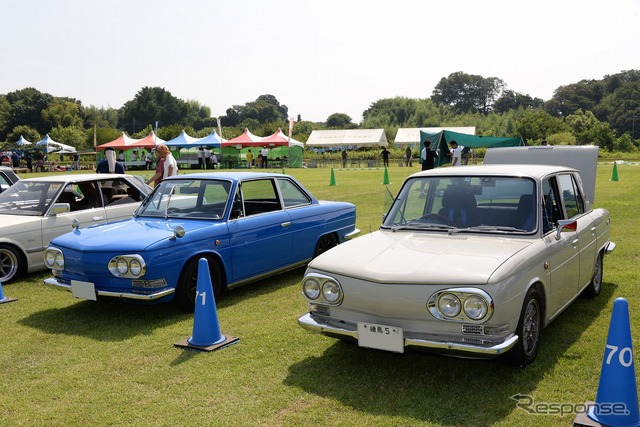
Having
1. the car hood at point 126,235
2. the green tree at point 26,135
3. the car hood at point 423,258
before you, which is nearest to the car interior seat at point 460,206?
the car hood at point 423,258

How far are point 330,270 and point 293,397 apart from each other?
986mm

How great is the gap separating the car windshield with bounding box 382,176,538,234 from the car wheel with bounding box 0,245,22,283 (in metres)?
5.43

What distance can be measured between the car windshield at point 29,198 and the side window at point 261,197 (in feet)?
10.5

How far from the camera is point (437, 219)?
5297 mm

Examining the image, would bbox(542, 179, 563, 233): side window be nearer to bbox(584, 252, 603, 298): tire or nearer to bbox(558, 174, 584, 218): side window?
bbox(558, 174, 584, 218): side window

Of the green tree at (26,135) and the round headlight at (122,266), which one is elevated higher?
the green tree at (26,135)

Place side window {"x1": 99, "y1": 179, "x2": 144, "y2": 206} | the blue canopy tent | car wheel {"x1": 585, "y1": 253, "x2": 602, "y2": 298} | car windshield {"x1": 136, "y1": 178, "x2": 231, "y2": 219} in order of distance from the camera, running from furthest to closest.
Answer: the blue canopy tent, side window {"x1": 99, "y1": 179, "x2": 144, "y2": 206}, car windshield {"x1": 136, "y1": 178, "x2": 231, "y2": 219}, car wheel {"x1": 585, "y1": 253, "x2": 602, "y2": 298}

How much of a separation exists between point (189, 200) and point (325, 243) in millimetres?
2087

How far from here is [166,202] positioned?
285 inches

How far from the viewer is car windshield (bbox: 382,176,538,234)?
5004mm

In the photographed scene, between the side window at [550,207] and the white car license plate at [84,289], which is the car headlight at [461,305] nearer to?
the side window at [550,207]

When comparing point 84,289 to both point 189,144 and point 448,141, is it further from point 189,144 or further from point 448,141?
point 189,144

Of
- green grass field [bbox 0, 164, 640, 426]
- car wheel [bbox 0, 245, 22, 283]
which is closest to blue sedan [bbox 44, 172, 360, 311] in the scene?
green grass field [bbox 0, 164, 640, 426]

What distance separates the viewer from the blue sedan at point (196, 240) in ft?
19.2
